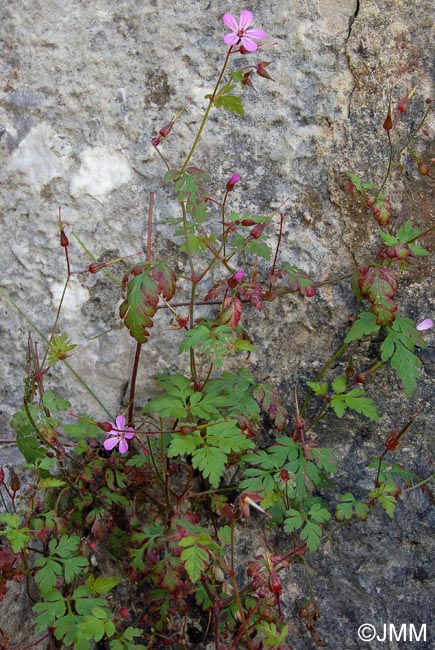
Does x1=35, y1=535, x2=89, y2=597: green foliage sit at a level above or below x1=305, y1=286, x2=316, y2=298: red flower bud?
below

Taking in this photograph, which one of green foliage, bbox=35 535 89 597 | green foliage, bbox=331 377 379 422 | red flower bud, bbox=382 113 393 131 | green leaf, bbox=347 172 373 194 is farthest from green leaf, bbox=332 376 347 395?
green foliage, bbox=35 535 89 597

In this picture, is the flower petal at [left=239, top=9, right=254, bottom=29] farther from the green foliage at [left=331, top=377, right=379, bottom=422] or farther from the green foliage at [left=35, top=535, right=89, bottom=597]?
the green foliage at [left=35, top=535, right=89, bottom=597]

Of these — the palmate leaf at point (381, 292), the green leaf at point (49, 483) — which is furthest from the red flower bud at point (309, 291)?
the green leaf at point (49, 483)

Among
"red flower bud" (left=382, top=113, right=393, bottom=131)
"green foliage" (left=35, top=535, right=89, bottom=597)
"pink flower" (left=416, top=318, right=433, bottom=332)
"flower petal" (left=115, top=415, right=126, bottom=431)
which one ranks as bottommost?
"green foliage" (left=35, top=535, right=89, bottom=597)

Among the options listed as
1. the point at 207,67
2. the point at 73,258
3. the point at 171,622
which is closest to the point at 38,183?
the point at 73,258

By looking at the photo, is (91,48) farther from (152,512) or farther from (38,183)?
(152,512)

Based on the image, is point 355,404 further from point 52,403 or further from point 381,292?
point 52,403

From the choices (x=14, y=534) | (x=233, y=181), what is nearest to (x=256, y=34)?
(x=233, y=181)
